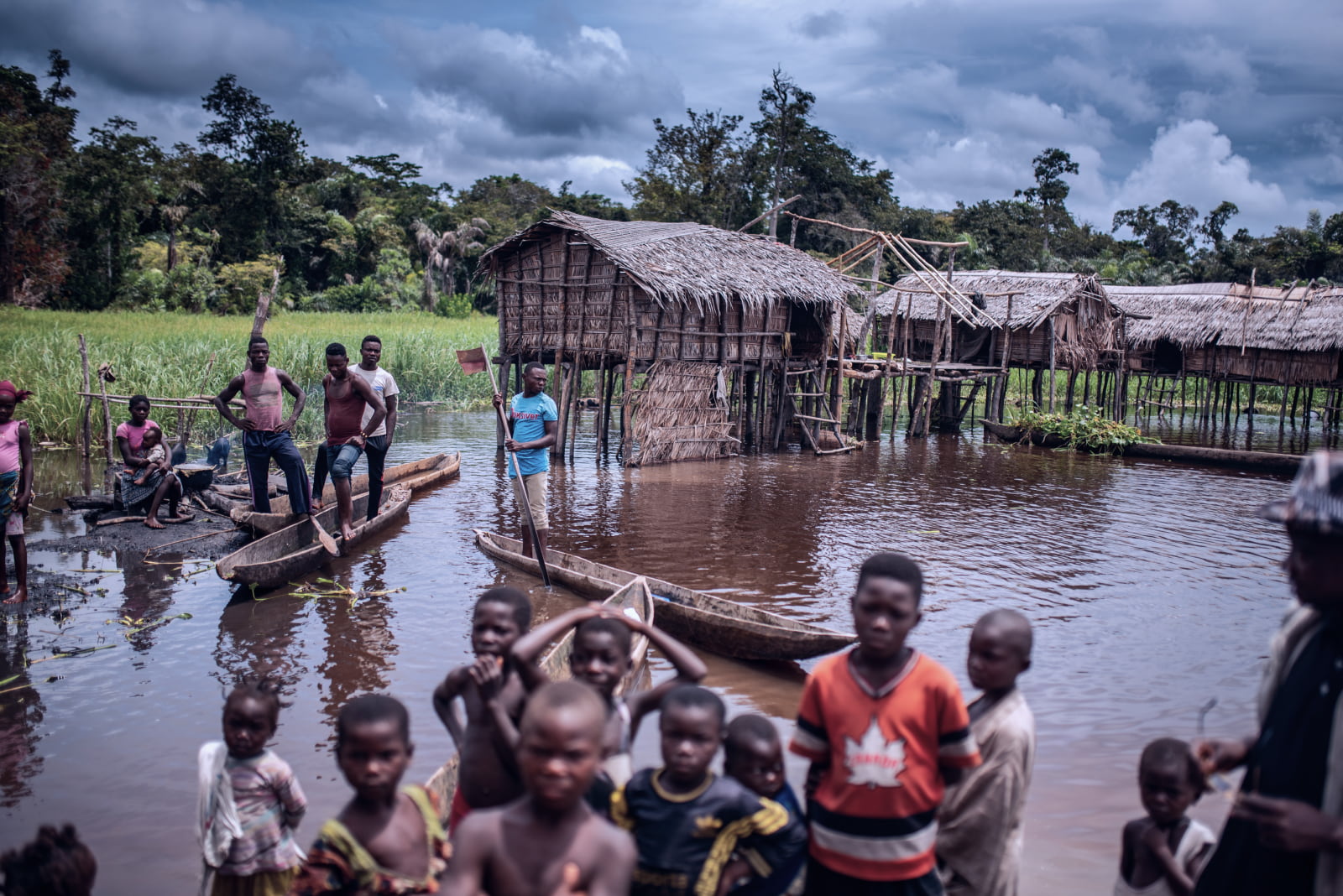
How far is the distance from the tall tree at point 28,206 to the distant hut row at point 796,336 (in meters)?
16.0

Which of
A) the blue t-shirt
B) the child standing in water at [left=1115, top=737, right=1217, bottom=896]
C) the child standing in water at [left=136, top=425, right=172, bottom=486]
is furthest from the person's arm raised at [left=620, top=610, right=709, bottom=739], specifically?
the child standing in water at [left=136, top=425, right=172, bottom=486]

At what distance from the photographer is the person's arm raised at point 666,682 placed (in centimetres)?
328

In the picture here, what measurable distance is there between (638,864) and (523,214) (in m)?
49.4

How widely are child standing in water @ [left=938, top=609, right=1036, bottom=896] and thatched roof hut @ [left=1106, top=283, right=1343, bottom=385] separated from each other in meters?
24.4

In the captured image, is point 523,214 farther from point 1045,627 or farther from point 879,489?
point 1045,627

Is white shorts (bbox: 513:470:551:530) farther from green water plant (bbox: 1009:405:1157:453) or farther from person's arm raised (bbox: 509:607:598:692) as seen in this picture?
green water plant (bbox: 1009:405:1157:453)

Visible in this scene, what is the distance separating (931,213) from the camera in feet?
133

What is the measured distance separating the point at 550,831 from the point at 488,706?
1017mm

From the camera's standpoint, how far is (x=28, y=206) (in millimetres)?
26062

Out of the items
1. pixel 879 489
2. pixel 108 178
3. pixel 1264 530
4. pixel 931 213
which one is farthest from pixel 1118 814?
pixel 931 213

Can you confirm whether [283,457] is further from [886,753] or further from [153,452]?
[886,753]

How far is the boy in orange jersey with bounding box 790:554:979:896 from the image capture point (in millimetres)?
2729

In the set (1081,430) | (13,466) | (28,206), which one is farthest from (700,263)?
(28,206)

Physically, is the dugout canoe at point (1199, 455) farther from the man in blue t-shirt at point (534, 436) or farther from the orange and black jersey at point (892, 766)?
the orange and black jersey at point (892, 766)
